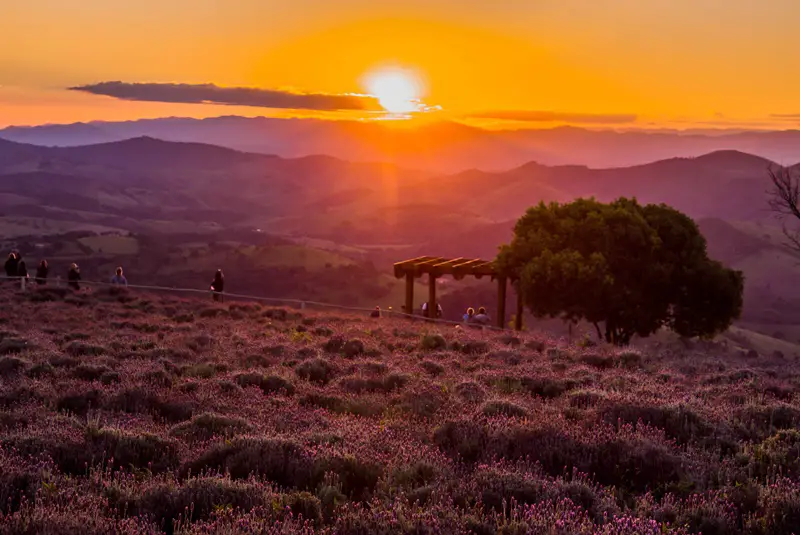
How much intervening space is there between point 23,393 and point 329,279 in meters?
90.5

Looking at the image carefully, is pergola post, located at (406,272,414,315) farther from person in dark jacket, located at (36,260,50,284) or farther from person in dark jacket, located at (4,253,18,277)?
person in dark jacket, located at (4,253,18,277)

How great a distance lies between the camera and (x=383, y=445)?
719 centimetres

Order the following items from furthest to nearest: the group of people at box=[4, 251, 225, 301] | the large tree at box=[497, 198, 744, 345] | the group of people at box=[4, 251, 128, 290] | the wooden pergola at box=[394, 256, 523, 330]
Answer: the wooden pergola at box=[394, 256, 523, 330]
the large tree at box=[497, 198, 744, 345]
the group of people at box=[4, 251, 225, 301]
the group of people at box=[4, 251, 128, 290]

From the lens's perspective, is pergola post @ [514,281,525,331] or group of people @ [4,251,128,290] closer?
group of people @ [4,251,128,290]

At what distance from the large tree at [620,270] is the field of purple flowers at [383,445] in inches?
569

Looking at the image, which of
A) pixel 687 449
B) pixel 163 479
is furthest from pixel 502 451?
pixel 163 479

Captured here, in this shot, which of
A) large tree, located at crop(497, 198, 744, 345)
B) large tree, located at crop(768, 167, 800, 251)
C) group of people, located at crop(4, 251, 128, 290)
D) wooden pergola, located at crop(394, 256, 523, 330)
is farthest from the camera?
wooden pergola, located at crop(394, 256, 523, 330)

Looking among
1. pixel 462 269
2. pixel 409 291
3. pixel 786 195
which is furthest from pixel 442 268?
pixel 786 195

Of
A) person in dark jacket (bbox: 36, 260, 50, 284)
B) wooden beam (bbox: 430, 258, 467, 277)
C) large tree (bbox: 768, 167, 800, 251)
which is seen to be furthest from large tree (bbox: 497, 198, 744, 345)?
person in dark jacket (bbox: 36, 260, 50, 284)

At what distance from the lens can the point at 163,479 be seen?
244 inches

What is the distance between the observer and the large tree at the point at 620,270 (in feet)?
91.1

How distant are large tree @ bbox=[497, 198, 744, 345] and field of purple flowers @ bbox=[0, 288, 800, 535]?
14458 mm

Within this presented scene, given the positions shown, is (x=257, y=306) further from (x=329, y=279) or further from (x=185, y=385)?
(x=329, y=279)

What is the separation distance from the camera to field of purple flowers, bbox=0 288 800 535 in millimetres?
5359
